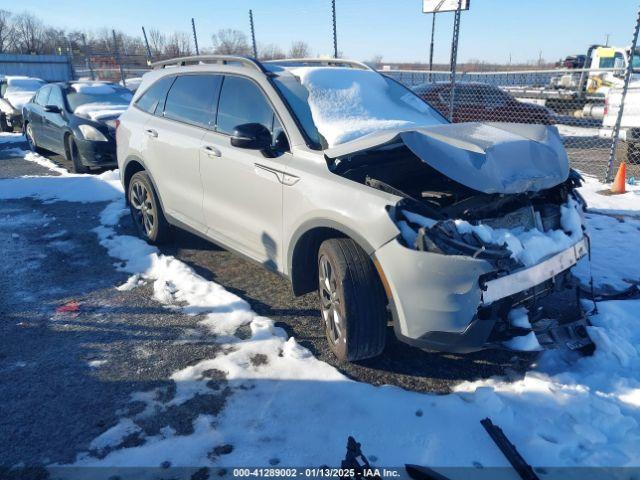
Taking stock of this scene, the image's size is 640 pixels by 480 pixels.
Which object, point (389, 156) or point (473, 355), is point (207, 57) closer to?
point (389, 156)

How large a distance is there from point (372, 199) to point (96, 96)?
915 cm

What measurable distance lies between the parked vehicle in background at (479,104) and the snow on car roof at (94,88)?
22.8 ft

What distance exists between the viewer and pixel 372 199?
2.86 meters

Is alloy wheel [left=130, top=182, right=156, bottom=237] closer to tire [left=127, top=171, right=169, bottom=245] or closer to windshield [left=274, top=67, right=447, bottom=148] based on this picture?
tire [left=127, top=171, right=169, bottom=245]

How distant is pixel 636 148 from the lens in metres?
10.1

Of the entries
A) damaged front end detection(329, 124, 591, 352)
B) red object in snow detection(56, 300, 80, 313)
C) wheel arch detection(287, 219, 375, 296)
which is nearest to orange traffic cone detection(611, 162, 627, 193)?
damaged front end detection(329, 124, 591, 352)

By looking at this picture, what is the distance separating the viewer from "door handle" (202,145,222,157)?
13.2ft

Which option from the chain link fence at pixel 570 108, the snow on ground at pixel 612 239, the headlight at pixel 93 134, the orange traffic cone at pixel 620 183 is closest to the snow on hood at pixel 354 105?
the snow on ground at pixel 612 239

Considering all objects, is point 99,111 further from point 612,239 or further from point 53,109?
point 612,239

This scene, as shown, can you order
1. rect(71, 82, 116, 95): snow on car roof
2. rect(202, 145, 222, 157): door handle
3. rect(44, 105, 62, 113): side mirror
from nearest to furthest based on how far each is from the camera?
1. rect(202, 145, 222, 157): door handle
2. rect(44, 105, 62, 113): side mirror
3. rect(71, 82, 116, 95): snow on car roof

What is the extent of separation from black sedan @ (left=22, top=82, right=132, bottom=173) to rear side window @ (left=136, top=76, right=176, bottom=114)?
12.5 feet

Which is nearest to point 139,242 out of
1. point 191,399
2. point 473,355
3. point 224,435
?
point 191,399

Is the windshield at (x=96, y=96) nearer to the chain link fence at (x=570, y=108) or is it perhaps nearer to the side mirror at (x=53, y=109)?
the side mirror at (x=53, y=109)

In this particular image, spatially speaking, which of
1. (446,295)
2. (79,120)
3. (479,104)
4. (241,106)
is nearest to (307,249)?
(446,295)
